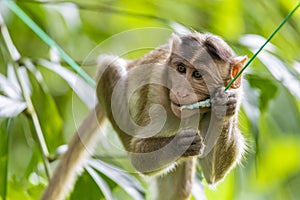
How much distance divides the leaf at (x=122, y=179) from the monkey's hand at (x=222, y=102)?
1.77ft

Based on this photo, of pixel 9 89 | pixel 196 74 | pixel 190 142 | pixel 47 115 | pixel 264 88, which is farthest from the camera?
pixel 47 115

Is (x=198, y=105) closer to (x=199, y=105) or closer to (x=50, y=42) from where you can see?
(x=199, y=105)

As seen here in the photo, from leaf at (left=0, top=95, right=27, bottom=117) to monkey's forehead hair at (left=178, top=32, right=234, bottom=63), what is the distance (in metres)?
0.70

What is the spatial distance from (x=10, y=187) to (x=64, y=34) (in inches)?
56.5

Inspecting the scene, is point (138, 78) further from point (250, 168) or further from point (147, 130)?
point (250, 168)

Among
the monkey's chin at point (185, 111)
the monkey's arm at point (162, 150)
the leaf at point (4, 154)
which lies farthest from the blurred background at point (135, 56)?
the monkey's chin at point (185, 111)

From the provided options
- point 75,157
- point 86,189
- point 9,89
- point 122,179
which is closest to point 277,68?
point 122,179

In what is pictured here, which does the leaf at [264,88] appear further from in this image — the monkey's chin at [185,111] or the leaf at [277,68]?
the monkey's chin at [185,111]

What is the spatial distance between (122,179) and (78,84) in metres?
0.48

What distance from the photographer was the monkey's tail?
8.82ft

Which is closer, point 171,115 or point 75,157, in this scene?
point 171,115

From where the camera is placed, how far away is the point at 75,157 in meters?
2.82

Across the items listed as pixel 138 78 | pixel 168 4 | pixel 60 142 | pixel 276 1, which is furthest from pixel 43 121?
pixel 276 1

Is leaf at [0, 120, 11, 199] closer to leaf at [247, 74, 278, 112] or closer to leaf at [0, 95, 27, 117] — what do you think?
leaf at [0, 95, 27, 117]
